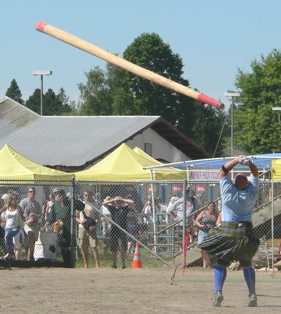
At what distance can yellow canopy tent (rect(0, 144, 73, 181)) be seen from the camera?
26328 mm

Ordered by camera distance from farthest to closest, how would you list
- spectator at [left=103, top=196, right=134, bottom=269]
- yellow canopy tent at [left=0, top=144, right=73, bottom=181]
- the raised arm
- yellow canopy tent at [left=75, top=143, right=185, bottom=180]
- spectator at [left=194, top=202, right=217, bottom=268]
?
yellow canopy tent at [left=75, top=143, right=185, bottom=180]
yellow canopy tent at [left=0, top=144, right=73, bottom=181]
spectator at [left=103, top=196, right=134, bottom=269]
spectator at [left=194, top=202, right=217, bottom=268]
the raised arm

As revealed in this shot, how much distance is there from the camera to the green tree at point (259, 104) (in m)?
72.7

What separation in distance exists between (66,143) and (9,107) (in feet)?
34.4

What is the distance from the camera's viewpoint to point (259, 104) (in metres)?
76.6

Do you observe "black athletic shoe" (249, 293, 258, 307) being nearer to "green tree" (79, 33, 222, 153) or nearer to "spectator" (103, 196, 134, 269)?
"spectator" (103, 196, 134, 269)

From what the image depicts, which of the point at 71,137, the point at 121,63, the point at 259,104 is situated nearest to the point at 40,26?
the point at 121,63

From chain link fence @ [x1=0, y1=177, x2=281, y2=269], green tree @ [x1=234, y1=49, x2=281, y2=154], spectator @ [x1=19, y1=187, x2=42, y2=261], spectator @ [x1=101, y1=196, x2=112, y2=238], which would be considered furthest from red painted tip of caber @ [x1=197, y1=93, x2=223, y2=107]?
green tree @ [x1=234, y1=49, x2=281, y2=154]

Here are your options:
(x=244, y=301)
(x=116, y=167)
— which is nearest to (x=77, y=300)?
(x=244, y=301)

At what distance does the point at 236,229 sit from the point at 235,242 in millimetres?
153

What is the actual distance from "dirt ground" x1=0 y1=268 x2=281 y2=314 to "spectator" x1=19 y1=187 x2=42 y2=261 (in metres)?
1.31

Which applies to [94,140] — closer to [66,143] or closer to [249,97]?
[66,143]

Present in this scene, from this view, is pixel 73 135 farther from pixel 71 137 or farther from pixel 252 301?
pixel 252 301

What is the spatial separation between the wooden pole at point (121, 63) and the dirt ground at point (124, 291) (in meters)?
2.81

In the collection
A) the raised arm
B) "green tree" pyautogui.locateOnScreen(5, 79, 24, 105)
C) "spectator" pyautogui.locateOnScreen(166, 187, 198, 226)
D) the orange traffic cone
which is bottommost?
the orange traffic cone
